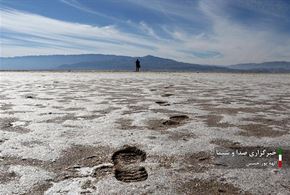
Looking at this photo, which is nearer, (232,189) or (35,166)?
(232,189)

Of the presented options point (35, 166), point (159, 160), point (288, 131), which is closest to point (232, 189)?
point (159, 160)

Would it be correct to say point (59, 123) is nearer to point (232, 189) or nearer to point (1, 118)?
point (1, 118)

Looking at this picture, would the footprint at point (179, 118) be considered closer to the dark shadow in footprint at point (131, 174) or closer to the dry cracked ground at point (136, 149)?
the dry cracked ground at point (136, 149)

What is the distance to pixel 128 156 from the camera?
13.7ft

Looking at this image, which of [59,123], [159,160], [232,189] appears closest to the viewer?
[232,189]

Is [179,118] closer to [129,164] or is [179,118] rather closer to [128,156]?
[128,156]

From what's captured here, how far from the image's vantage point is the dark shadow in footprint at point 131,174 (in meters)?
3.44

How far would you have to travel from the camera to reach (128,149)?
4410 mm

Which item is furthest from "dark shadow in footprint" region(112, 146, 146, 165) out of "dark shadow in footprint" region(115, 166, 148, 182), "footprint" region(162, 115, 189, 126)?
"footprint" region(162, 115, 189, 126)

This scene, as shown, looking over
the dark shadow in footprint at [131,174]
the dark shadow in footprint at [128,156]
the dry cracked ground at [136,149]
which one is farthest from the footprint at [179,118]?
the dark shadow in footprint at [131,174]

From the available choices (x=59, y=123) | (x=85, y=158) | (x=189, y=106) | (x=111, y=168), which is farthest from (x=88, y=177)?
(x=189, y=106)

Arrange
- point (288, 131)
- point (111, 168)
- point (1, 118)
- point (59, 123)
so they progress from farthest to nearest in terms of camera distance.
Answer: point (1, 118)
point (59, 123)
point (288, 131)
point (111, 168)

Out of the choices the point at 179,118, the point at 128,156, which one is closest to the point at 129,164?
the point at 128,156

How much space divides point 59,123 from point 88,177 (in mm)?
2583
